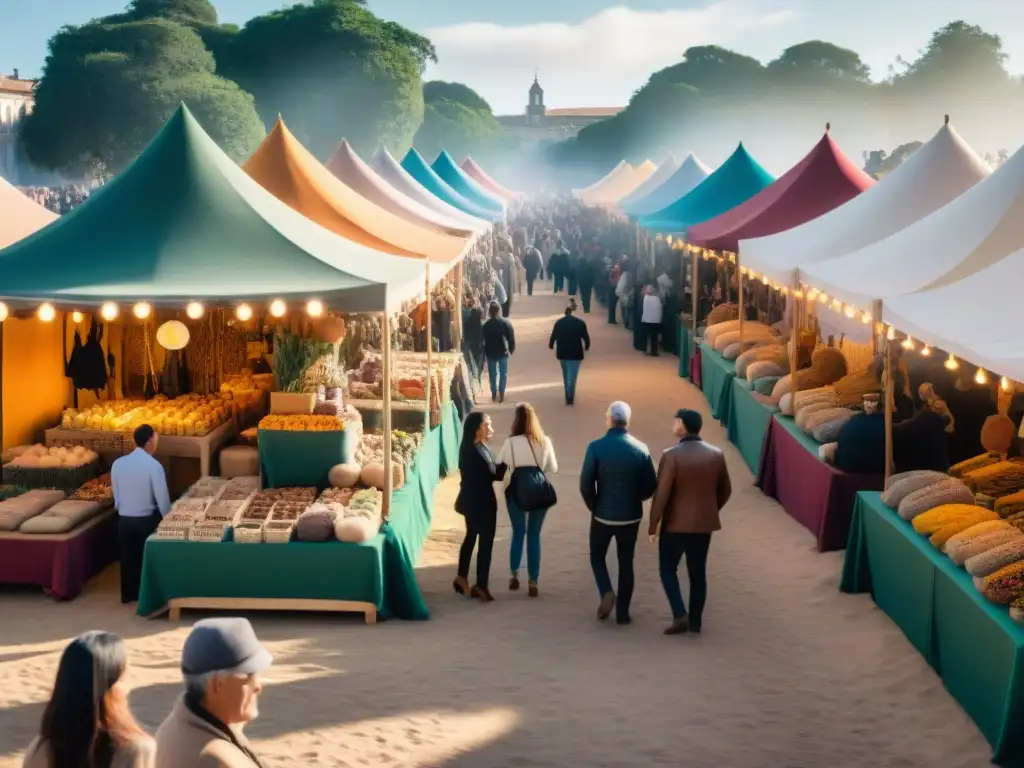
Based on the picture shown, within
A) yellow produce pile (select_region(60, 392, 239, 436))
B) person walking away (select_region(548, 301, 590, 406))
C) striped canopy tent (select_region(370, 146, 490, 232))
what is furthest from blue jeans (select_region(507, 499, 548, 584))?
striped canopy tent (select_region(370, 146, 490, 232))

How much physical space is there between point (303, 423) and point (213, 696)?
656 cm

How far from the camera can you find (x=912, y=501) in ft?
28.2

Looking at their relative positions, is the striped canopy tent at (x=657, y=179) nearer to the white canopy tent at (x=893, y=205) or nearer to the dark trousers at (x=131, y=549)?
the white canopy tent at (x=893, y=205)

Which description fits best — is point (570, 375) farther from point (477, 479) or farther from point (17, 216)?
point (477, 479)

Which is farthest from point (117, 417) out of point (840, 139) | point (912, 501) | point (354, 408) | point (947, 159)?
point (840, 139)

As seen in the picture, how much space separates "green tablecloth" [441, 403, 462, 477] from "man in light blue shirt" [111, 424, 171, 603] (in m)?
4.43

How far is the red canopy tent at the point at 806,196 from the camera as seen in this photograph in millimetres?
16141

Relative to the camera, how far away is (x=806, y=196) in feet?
53.6

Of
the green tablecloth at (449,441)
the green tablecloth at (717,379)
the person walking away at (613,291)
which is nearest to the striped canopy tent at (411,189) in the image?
Answer: the green tablecloth at (717,379)

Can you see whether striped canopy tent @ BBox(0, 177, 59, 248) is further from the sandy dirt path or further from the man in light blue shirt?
the sandy dirt path

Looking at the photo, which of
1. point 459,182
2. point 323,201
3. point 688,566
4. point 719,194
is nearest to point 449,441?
point 323,201

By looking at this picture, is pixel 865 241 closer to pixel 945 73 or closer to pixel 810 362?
pixel 810 362

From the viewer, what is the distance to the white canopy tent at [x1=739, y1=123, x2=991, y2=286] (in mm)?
12672

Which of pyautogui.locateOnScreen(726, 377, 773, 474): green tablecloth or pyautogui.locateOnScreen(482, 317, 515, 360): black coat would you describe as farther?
pyautogui.locateOnScreen(482, 317, 515, 360): black coat
